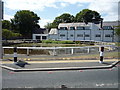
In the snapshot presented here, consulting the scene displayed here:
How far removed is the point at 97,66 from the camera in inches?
409

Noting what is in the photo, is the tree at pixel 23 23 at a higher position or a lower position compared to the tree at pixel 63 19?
lower

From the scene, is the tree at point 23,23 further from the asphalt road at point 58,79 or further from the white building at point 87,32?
the asphalt road at point 58,79

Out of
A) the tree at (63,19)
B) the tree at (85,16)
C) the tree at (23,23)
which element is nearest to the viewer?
the tree at (23,23)

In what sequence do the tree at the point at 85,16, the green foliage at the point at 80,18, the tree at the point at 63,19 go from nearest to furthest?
the tree at the point at 85,16 < the green foliage at the point at 80,18 < the tree at the point at 63,19

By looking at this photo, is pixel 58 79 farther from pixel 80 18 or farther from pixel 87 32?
pixel 80 18

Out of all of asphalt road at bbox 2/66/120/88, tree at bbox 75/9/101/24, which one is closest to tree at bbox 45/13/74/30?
tree at bbox 75/9/101/24

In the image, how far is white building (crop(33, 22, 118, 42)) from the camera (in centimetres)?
6035

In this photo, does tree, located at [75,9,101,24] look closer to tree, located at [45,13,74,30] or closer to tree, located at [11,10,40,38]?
tree, located at [45,13,74,30]

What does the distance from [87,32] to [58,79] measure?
5577 centimetres

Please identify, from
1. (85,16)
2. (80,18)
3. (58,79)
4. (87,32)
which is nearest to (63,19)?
(80,18)

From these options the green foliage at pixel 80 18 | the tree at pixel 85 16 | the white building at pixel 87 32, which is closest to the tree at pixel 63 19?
the green foliage at pixel 80 18

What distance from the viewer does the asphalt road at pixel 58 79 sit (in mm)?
7012

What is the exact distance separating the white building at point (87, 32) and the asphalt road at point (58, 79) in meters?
53.0

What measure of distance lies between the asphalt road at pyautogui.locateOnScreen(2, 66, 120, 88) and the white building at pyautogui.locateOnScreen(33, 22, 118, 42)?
53.0 m
